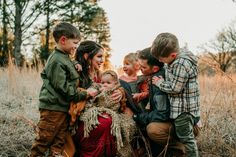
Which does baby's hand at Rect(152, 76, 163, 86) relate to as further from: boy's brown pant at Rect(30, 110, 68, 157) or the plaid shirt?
boy's brown pant at Rect(30, 110, 68, 157)

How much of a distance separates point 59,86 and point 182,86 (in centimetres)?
106

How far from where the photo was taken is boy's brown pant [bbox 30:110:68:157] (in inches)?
128

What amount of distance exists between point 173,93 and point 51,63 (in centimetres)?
111

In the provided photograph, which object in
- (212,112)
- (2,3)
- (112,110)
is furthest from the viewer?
(2,3)

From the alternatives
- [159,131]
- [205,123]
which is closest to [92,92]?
[159,131]

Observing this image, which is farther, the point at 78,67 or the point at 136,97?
the point at 136,97

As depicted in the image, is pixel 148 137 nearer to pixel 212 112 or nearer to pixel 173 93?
pixel 173 93

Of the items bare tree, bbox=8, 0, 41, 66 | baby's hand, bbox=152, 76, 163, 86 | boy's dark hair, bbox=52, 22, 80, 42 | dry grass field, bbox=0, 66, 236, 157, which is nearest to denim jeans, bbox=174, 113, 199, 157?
baby's hand, bbox=152, 76, 163, 86


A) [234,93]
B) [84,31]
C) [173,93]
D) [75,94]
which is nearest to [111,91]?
[75,94]

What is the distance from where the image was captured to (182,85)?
3109mm

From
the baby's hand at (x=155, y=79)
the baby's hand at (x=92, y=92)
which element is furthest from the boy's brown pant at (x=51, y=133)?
the baby's hand at (x=155, y=79)

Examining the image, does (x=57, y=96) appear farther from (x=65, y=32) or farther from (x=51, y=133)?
(x=65, y=32)

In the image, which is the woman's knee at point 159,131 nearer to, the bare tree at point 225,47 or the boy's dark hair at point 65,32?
the boy's dark hair at point 65,32

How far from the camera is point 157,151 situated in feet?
12.0
